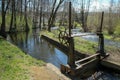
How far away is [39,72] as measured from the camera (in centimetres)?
836

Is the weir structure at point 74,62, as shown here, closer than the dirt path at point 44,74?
No

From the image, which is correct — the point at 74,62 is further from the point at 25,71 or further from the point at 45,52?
the point at 45,52

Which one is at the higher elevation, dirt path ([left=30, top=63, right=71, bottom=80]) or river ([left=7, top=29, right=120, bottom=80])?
dirt path ([left=30, top=63, right=71, bottom=80])

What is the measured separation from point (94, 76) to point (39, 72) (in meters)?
3.33

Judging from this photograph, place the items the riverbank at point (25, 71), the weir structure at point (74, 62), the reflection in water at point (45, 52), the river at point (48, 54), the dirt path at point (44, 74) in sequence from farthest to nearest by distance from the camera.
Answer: the reflection in water at point (45, 52) < the river at point (48, 54) < the weir structure at point (74, 62) < the dirt path at point (44, 74) < the riverbank at point (25, 71)

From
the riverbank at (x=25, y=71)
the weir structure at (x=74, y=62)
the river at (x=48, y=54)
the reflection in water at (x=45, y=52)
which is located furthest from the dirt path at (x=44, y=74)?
the reflection in water at (x=45, y=52)

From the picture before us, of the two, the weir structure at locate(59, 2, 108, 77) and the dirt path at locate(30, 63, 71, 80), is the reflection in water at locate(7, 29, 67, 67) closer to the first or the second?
the weir structure at locate(59, 2, 108, 77)

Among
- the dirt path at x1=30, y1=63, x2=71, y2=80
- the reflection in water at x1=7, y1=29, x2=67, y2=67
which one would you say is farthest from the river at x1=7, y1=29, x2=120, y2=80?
the dirt path at x1=30, y1=63, x2=71, y2=80

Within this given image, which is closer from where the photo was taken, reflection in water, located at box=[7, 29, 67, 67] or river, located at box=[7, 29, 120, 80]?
river, located at box=[7, 29, 120, 80]

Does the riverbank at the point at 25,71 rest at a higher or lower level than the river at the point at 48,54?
higher

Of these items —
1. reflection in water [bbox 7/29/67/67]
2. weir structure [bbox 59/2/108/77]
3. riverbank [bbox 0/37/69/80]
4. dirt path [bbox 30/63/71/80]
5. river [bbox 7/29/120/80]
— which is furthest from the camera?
reflection in water [bbox 7/29/67/67]

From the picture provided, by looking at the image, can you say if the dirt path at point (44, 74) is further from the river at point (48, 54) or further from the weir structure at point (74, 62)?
the river at point (48, 54)

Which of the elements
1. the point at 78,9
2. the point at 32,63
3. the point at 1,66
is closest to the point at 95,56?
the point at 32,63

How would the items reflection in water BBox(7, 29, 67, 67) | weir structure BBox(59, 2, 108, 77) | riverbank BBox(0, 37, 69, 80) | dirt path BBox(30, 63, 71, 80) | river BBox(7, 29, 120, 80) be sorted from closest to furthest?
riverbank BBox(0, 37, 69, 80), dirt path BBox(30, 63, 71, 80), weir structure BBox(59, 2, 108, 77), river BBox(7, 29, 120, 80), reflection in water BBox(7, 29, 67, 67)
